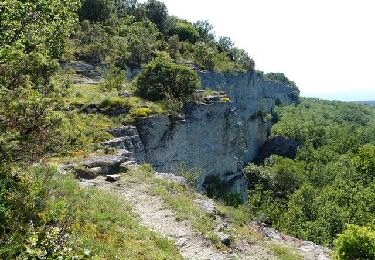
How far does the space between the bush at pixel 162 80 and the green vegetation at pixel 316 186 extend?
12577mm

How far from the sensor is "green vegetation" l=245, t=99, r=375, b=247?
4569 cm

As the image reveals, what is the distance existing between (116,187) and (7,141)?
1003 cm

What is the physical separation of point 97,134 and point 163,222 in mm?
11171

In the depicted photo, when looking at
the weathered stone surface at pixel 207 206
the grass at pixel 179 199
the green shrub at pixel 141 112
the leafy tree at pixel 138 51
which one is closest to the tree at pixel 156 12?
the leafy tree at pixel 138 51

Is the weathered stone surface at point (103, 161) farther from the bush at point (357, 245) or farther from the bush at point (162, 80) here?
the bush at point (357, 245)

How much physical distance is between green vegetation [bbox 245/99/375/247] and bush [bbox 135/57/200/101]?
12.6 meters

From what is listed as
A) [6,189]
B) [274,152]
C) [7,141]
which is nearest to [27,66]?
[7,141]

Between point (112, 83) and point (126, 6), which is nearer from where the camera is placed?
point (112, 83)

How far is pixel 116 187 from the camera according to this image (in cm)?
2211

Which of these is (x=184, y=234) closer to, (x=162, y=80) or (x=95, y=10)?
(x=162, y=80)

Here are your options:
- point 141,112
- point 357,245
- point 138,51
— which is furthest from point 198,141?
point 357,245

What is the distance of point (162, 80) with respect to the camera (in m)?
36.2

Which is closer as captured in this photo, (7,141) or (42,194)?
(7,141)

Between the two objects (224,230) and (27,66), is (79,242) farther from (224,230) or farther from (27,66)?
(224,230)
